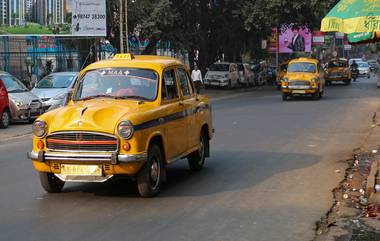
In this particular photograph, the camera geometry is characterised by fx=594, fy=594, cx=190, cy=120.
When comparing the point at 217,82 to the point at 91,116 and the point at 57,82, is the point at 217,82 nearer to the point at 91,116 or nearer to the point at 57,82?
the point at 57,82

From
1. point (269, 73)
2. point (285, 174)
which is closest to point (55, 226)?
point (285, 174)

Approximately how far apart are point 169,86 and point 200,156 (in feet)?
5.91

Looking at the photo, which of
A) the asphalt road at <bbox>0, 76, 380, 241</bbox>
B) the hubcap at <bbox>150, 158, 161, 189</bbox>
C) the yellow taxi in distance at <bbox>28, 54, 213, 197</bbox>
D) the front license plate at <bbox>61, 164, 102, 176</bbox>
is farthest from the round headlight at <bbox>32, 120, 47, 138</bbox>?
the hubcap at <bbox>150, 158, 161, 189</bbox>

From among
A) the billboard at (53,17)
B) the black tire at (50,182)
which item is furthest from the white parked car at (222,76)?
the black tire at (50,182)

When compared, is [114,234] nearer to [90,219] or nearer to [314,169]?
[90,219]

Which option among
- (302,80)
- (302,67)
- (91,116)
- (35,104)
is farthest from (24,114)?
(302,67)

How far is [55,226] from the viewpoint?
671 centimetres

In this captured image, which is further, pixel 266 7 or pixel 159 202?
pixel 266 7

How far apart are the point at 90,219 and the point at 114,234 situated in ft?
2.39

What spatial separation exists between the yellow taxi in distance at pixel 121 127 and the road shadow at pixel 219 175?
0.41m

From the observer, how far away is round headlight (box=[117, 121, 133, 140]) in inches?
297

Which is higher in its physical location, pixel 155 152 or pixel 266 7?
pixel 266 7

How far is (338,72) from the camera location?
156 feet

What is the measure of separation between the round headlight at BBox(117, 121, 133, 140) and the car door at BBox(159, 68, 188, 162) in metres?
0.80
